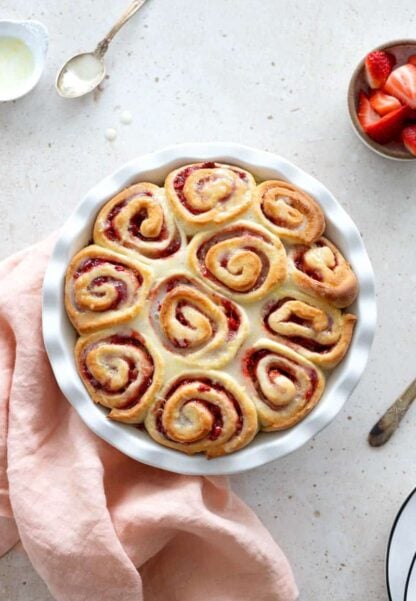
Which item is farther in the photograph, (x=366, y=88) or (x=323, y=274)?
(x=366, y=88)

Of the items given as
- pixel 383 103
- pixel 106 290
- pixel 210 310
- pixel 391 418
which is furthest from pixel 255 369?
pixel 383 103

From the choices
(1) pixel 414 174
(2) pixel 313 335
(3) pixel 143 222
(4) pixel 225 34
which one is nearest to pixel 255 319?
(2) pixel 313 335

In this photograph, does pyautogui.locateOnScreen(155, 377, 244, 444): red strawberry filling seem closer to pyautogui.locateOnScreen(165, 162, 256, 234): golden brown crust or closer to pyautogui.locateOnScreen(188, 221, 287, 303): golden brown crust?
pyautogui.locateOnScreen(188, 221, 287, 303): golden brown crust

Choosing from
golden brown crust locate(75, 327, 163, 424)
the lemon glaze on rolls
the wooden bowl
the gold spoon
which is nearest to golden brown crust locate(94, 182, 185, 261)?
the lemon glaze on rolls

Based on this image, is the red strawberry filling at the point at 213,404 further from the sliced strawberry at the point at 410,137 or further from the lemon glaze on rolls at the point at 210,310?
the sliced strawberry at the point at 410,137

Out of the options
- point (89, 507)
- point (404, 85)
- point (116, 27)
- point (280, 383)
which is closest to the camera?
point (280, 383)

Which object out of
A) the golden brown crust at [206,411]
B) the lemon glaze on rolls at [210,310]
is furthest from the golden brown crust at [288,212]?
the golden brown crust at [206,411]

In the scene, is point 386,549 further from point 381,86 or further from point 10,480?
point 381,86

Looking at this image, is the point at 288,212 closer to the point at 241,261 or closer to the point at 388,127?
the point at 241,261
